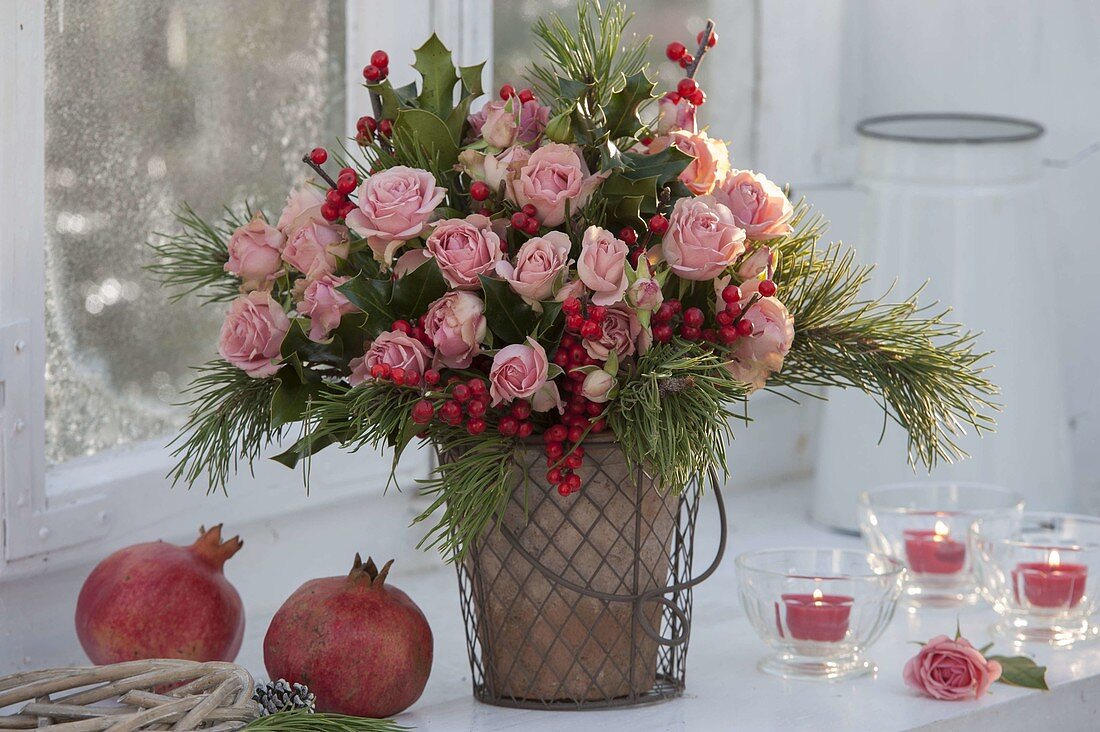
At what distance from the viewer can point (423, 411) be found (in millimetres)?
802

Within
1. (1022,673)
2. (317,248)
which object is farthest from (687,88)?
(1022,673)

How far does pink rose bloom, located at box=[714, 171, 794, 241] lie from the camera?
2.87ft

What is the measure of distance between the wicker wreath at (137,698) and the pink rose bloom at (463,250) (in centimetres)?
25

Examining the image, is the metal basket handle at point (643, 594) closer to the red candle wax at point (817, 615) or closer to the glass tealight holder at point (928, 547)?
the red candle wax at point (817, 615)

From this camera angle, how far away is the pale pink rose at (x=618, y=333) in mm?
825

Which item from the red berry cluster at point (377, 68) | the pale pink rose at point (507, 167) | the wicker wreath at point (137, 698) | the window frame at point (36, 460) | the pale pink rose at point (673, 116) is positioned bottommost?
the wicker wreath at point (137, 698)

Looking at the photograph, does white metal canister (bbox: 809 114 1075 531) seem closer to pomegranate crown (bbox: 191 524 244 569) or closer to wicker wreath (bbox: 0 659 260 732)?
pomegranate crown (bbox: 191 524 244 569)

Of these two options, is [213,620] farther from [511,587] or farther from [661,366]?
[661,366]

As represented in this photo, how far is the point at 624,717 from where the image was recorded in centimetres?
94

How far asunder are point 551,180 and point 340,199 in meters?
0.13

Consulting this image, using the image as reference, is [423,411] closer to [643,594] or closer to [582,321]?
[582,321]

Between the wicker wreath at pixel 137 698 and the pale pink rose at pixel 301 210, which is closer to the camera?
the wicker wreath at pixel 137 698

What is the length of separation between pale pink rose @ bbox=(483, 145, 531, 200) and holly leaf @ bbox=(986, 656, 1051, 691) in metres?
0.49

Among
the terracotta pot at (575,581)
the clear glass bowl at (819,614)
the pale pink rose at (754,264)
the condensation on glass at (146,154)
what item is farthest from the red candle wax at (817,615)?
the condensation on glass at (146,154)
